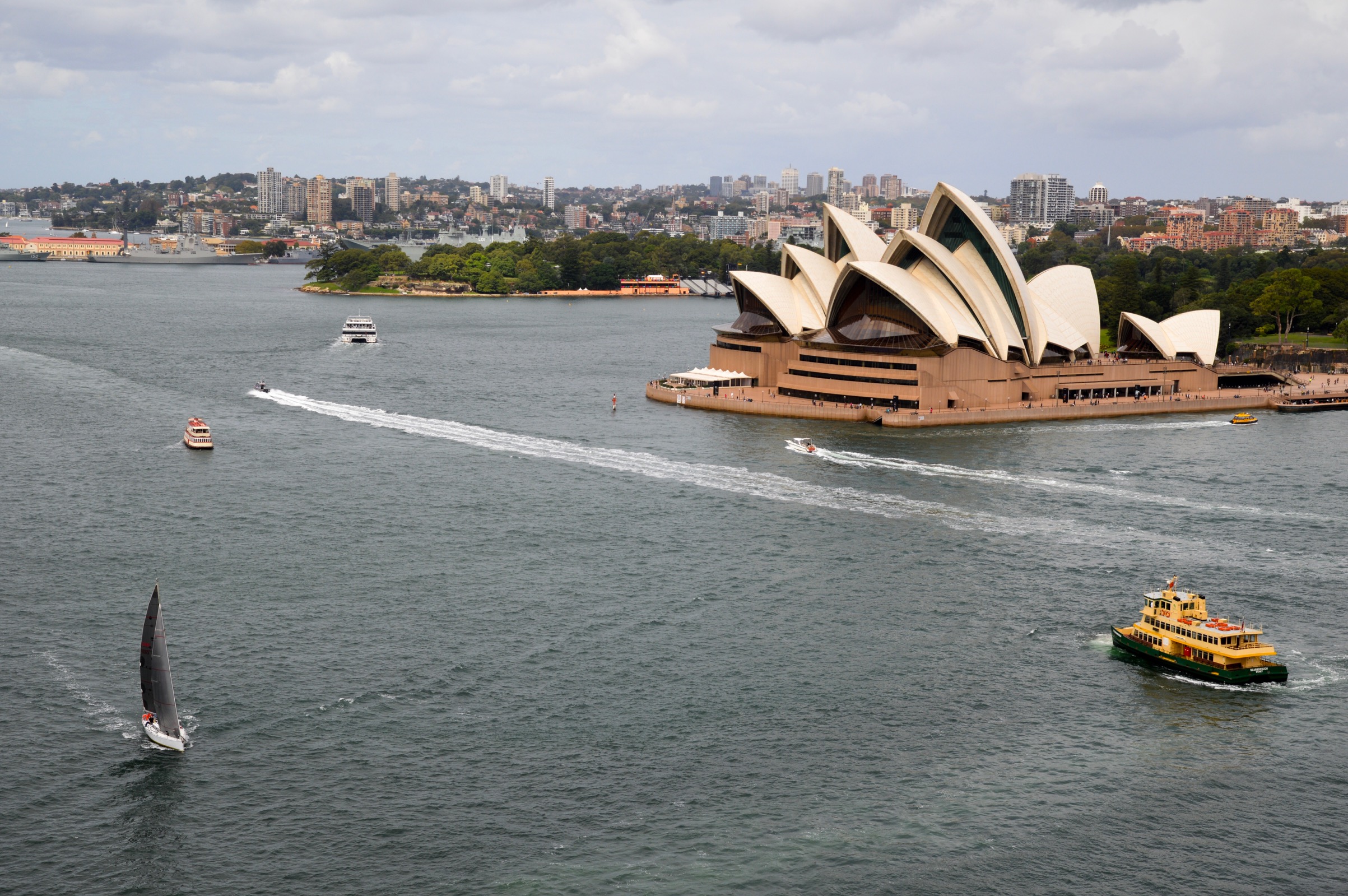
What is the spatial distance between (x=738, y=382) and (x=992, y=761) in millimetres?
37396

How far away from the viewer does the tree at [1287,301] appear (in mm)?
74250

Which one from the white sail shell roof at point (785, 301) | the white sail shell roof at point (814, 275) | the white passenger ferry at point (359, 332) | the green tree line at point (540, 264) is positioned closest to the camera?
the white sail shell roof at point (785, 301)

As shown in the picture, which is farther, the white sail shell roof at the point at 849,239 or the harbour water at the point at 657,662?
the white sail shell roof at the point at 849,239

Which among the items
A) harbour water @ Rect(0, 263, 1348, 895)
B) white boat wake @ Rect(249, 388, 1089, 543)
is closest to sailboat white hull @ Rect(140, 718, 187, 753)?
harbour water @ Rect(0, 263, 1348, 895)

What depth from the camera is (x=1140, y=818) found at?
1948 cm

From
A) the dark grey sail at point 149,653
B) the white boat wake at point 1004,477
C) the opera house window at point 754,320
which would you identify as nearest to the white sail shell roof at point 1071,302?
the opera house window at point 754,320

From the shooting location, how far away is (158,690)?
20.6 m

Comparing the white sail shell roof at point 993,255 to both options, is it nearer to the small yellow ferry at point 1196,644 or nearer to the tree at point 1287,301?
the tree at point 1287,301

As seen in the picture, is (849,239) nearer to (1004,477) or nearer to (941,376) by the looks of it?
(941,376)

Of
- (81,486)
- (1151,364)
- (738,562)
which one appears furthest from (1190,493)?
(81,486)

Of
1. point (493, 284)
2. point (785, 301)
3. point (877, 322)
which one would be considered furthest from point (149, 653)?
point (493, 284)

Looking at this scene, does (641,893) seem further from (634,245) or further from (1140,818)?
(634,245)

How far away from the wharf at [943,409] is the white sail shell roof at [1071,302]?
4005 mm

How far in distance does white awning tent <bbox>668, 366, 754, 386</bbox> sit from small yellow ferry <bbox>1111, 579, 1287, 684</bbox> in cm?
3207
